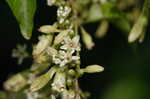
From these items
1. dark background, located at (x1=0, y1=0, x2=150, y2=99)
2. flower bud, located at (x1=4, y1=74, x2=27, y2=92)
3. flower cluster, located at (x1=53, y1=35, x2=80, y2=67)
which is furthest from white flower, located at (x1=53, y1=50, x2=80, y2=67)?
dark background, located at (x1=0, y1=0, x2=150, y2=99)

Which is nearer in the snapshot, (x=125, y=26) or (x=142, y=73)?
(x=125, y=26)

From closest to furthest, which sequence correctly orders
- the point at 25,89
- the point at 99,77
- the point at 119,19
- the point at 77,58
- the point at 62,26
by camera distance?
the point at 77,58 < the point at 62,26 < the point at 25,89 < the point at 119,19 < the point at 99,77

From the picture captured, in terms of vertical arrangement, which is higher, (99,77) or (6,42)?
(6,42)

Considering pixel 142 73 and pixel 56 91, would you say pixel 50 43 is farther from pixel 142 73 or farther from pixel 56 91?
pixel 142 73

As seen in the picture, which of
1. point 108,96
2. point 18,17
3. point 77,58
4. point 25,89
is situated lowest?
point 108,96

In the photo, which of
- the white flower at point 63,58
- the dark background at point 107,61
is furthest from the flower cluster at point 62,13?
the dark background at point 107,61

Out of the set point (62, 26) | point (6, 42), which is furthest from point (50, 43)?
point (6, 42)
